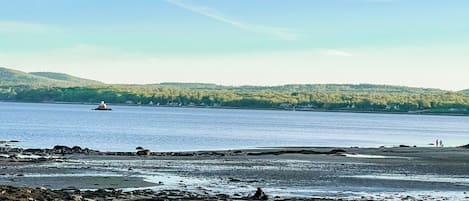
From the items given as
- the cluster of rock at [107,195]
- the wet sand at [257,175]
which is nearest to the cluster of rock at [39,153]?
the wet sand at [257,175]

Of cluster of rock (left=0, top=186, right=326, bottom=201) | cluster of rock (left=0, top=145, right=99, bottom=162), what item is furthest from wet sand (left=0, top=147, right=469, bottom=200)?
cluster of rock (left=0, top=145, right=99, bottom=162)

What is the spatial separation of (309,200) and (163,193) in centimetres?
523

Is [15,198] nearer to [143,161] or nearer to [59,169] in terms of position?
[59,169]

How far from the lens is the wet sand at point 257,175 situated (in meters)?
31.3

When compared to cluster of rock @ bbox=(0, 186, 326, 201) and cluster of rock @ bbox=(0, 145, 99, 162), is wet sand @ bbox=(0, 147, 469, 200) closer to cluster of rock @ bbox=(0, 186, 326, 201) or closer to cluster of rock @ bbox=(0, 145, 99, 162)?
cluster of rock @ bbox=(0, 186, 326, 201)

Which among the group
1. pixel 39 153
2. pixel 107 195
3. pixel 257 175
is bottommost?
pixel 39 153

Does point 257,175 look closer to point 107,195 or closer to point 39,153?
point 107,195

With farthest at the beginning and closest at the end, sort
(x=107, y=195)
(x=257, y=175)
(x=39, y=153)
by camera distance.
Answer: (x=39, y=153)
(x=257, y=175)
(x=107, y=195)

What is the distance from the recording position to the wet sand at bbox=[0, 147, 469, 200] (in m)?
31.3

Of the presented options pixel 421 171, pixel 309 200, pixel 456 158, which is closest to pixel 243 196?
pixel 309 200

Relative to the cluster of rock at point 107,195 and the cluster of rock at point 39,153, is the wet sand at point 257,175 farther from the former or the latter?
the cluster of rock at point 39,153

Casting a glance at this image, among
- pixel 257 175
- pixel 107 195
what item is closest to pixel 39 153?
pixel 257 175

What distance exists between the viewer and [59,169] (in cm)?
3953

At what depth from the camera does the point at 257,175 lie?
1539 inches
